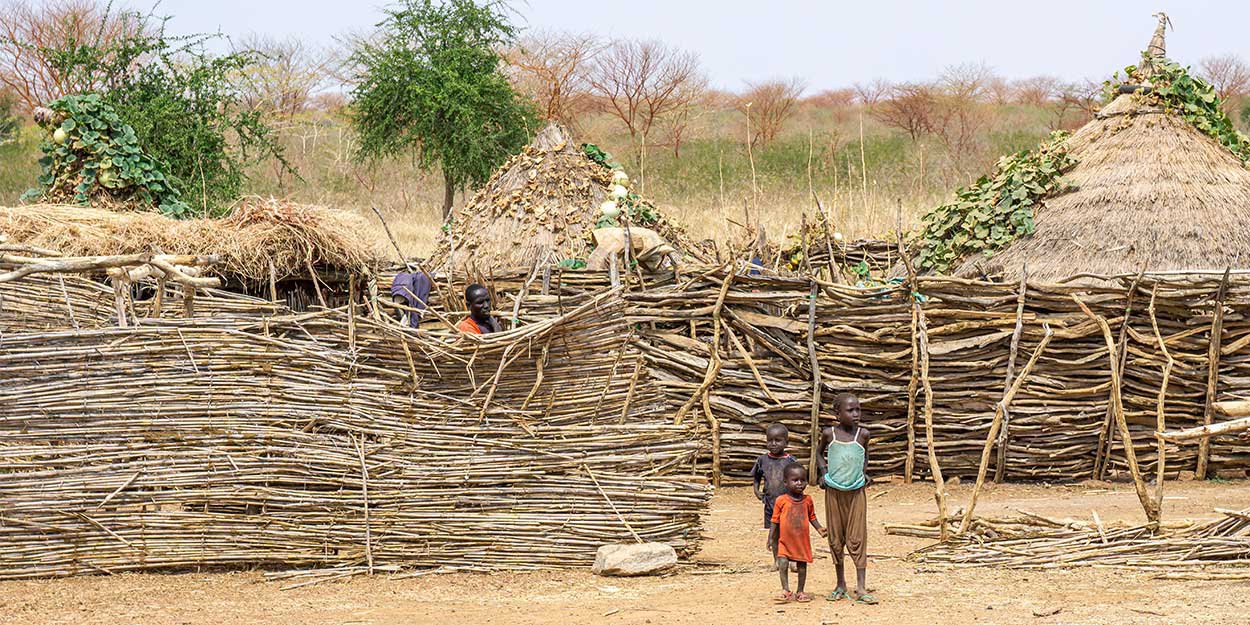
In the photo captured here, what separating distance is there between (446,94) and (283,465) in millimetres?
16202

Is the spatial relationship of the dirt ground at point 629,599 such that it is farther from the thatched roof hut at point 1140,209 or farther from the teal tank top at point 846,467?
the thatched roof hut at point 1140,209

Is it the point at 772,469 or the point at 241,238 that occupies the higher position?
the point at 241,238

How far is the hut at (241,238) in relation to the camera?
30.8 feet

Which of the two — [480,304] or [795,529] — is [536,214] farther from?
[795,529]

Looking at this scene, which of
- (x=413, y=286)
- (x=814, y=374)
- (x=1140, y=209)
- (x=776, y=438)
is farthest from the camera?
(x=1140, y=209)

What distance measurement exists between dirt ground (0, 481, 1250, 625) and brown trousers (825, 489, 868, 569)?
25cm

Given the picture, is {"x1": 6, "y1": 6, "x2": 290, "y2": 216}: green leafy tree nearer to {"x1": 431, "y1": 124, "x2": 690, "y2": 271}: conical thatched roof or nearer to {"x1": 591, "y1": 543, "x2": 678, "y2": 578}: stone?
{"x1": 431, "y1": 124, "x2": 690, "y2": 271}: conical thatched roof

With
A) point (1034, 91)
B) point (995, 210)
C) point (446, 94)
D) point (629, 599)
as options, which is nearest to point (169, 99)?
point (446, 94)

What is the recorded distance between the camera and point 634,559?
5.97 metres

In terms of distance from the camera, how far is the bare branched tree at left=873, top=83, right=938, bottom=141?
36.9 meters

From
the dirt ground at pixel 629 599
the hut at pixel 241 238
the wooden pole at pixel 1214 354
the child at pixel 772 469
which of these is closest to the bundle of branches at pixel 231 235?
the hut at pixel 241 238

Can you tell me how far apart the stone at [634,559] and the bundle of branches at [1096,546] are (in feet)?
4.36

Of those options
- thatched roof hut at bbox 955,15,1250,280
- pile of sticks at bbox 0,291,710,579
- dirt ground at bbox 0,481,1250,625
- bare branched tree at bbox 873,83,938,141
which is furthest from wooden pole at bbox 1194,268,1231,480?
bare branched tree at bbox 873,83,938,141

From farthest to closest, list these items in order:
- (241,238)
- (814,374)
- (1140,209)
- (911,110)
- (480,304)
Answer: (911,110) < (1140,209) < (241,238) < (814,374) < (480,304)
